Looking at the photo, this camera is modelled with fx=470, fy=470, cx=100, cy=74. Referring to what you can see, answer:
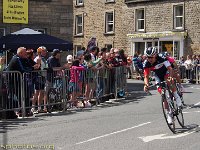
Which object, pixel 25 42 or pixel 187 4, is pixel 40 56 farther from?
pixel 187 4

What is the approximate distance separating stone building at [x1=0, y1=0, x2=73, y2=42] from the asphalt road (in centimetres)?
1032

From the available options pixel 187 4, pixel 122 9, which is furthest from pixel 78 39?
pixel 187 4

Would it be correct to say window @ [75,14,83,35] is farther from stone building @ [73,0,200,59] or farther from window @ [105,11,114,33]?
window @ [105,11,114,33]

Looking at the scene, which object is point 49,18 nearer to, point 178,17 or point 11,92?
point 11,92

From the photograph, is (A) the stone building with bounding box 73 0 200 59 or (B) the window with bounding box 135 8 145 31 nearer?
(A) the stone building with bounding box 73 0 200 59

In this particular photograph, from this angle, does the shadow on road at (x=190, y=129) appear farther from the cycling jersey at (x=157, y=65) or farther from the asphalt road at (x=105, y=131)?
the cycling jersey at (x=157, y=65)

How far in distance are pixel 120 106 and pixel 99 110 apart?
47.7 inches

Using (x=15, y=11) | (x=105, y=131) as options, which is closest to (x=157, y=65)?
(x=105, y=131)

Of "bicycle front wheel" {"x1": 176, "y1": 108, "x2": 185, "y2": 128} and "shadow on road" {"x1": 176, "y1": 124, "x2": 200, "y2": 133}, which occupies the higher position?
"bicycle front wheel" {"x1": 176, "y1": 108, "x2": 185, "y2": 128}

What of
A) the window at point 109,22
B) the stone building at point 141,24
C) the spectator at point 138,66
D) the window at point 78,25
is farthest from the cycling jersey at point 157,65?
the window at point 78,25

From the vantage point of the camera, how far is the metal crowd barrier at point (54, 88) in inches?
508

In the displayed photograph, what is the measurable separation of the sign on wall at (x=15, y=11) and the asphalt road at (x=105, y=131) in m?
8.22

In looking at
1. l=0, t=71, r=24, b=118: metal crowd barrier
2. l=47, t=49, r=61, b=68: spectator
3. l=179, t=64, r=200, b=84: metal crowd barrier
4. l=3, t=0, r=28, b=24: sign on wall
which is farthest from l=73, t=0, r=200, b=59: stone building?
l=0, t=71, r=24, b=118: metal crowd barrier

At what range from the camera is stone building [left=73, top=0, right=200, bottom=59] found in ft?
122
